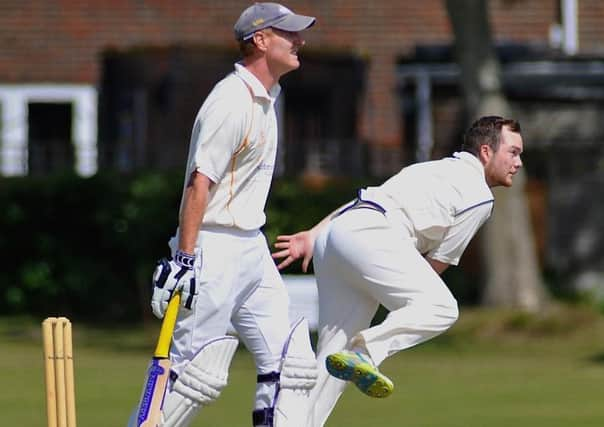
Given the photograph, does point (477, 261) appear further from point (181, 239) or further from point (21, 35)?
point (181, 239)

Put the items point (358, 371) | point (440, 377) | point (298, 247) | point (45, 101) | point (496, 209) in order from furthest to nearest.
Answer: point (45, 101)
point (496, 209)
point (440, 377)
point (298, 247)
point (358, 371)

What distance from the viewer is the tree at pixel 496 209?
49.2 ft

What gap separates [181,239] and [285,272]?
29.7 ft

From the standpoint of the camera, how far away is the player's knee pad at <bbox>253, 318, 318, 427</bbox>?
21.7ft

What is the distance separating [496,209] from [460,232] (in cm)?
842

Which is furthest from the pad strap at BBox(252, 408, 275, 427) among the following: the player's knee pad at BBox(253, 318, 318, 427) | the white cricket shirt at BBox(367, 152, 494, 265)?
the white cricket shirt at BBox(367, 152, 494, 265)

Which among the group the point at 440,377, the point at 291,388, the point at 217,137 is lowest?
the point at 440,377

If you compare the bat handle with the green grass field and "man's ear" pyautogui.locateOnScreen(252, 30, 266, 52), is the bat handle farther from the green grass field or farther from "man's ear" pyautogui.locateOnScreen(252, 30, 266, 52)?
the green grass field

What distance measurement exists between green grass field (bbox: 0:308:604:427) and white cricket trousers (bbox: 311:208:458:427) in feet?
6.54

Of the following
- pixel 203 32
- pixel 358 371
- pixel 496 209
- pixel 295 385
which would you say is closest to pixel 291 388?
pixel 295 385

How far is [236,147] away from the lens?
6.44m

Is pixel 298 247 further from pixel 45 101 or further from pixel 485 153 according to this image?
pixel 45 101

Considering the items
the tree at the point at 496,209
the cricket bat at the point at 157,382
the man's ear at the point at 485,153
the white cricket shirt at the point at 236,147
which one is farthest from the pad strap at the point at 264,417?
the tree at the point at 496,209

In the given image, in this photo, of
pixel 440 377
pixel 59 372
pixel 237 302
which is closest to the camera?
pixel 59 372
